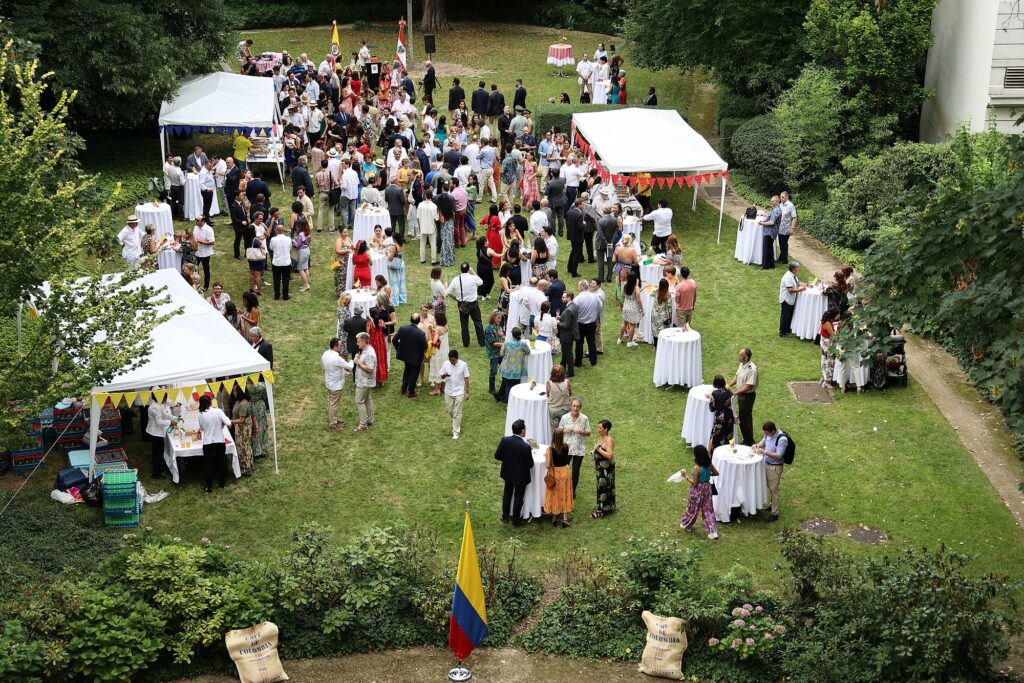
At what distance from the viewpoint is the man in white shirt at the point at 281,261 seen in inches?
831

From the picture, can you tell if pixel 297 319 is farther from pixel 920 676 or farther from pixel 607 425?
pixel 920 676

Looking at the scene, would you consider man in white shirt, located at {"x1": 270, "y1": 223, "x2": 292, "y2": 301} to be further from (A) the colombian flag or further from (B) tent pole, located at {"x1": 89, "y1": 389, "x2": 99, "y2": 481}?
(A) the colombian flag

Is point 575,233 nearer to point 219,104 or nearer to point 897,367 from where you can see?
point 897,367

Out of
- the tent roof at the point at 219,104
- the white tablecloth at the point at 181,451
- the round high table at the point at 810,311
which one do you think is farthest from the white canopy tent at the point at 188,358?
the tent roof at the point at 219,104

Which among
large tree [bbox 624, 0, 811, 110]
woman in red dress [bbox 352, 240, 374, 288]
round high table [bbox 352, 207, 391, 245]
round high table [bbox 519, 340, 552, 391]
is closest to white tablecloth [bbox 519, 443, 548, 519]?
round high table [bbox 519, 340, 552, 391]

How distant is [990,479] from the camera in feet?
52.7

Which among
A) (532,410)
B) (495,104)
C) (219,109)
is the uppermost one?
(219,109)

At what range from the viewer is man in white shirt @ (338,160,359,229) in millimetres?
24156

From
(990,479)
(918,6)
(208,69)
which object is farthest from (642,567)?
(208,69)

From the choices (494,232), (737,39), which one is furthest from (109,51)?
(737,39)

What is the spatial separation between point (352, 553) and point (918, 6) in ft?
65.1

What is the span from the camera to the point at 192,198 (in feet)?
82.7

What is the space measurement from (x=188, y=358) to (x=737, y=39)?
1933 centimetres

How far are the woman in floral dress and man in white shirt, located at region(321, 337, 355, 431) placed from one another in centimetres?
400
